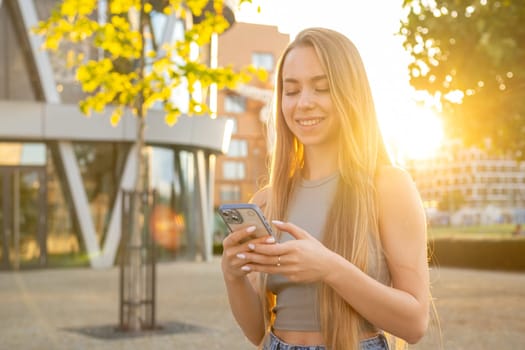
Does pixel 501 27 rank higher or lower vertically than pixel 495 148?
higher

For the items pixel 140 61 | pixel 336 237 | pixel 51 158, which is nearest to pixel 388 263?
pixel 336 237

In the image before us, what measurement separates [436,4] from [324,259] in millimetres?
14168

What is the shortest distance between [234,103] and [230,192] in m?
8.98

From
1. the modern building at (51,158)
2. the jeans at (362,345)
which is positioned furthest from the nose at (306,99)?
the modern building at (51,158)

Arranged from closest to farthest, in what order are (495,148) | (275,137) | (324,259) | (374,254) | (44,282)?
(324,259), (374,254), (275,137), (495,148), (44,282)

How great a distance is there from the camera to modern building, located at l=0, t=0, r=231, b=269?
29297mm

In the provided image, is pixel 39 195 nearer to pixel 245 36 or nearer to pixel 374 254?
pixel 374 254

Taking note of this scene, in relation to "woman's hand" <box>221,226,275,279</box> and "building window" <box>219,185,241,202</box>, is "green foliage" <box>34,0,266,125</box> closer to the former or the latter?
"woman's hand" <box>221,226,275,279</box>

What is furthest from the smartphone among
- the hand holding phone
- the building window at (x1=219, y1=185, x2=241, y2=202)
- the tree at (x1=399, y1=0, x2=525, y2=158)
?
the building window at (x1=219, y1=185, x2=241, y2=202)

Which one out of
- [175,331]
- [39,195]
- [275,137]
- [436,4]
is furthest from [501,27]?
[39,195]

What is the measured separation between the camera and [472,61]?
15.4 metres

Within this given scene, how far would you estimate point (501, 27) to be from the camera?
14867 millimetres

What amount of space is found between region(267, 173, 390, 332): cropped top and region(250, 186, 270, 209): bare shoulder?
0.19 meters

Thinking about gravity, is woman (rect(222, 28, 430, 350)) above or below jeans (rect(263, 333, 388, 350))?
above
